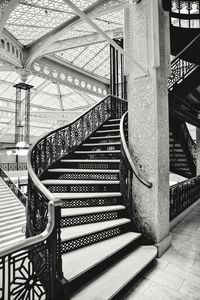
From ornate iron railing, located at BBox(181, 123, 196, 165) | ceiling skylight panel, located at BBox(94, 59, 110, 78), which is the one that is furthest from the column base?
ceiling skylight panel, located at BBox(94, 59, 110, 78)

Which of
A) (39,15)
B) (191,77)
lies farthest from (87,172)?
(39,15)

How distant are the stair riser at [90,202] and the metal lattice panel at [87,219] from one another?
229 mm

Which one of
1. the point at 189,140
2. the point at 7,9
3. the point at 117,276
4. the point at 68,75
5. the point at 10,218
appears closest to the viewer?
the point at 117,276

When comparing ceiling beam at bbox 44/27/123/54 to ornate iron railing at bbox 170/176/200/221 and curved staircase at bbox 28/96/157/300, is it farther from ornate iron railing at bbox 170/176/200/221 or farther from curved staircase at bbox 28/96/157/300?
ornate iron railing at bbox 170/176/200/221

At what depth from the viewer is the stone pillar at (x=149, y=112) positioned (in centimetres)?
360

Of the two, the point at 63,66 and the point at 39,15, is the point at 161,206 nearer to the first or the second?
the point at 39,15

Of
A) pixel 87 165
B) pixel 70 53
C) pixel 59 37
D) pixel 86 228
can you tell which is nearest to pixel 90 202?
pixel 86 228

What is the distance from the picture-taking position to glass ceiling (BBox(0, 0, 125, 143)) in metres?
6.59

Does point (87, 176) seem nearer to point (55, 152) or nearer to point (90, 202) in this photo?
point (90, 202)

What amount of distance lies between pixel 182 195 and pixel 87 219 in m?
3.52

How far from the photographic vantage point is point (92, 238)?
3.06 meters

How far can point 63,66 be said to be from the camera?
11.7 metres

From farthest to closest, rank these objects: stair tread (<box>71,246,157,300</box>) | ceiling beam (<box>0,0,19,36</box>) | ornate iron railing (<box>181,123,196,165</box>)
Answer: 1. ornate iron railing (<box>181,123,196,165</box>)
2. ceiling beam (<box>0,0,19,36</box>)
3. stair tread (<box>71,246,157,300</box>)

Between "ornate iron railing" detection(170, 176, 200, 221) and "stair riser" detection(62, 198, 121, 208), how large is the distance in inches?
73.7
